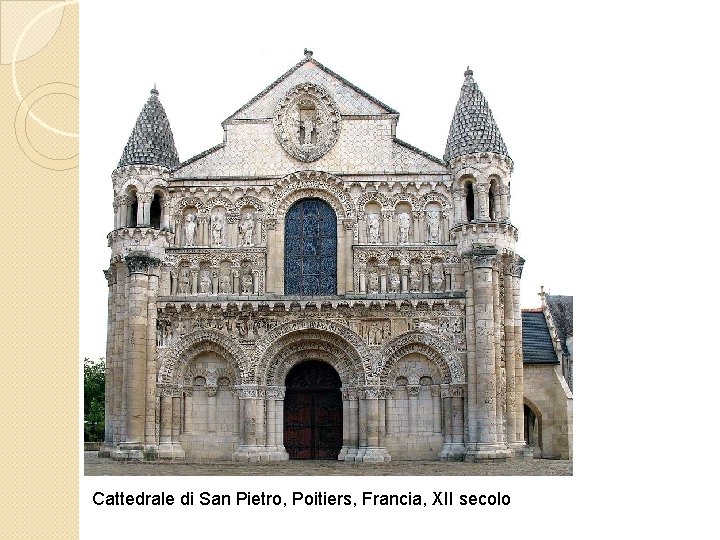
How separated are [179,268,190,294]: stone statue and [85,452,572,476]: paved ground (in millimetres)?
5390

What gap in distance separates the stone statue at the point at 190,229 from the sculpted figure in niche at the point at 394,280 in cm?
649

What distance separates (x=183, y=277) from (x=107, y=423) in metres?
5.11

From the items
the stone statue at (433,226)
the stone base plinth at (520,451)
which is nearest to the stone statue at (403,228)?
A: the stone statue at (433,226)

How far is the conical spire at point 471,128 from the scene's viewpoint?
91.8 feet

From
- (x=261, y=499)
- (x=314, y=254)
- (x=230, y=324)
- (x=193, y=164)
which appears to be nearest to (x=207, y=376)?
(x=230, y=324)

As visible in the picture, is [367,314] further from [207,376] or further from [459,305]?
[207,376]

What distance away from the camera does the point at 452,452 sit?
2647cm

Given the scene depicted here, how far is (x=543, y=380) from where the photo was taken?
32.5 metres

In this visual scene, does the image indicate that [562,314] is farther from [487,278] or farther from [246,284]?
[246,284]

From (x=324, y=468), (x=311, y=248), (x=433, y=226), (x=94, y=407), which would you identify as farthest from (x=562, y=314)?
(x=94, y=407)

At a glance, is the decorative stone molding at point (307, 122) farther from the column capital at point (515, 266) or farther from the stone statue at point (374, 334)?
the column capital at point (515, 266)

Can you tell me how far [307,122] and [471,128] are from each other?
542cm

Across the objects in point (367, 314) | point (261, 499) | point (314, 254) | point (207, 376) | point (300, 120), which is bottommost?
point (261, 499)

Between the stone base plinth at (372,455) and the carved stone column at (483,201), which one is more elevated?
the carved stone column at (483,201)
